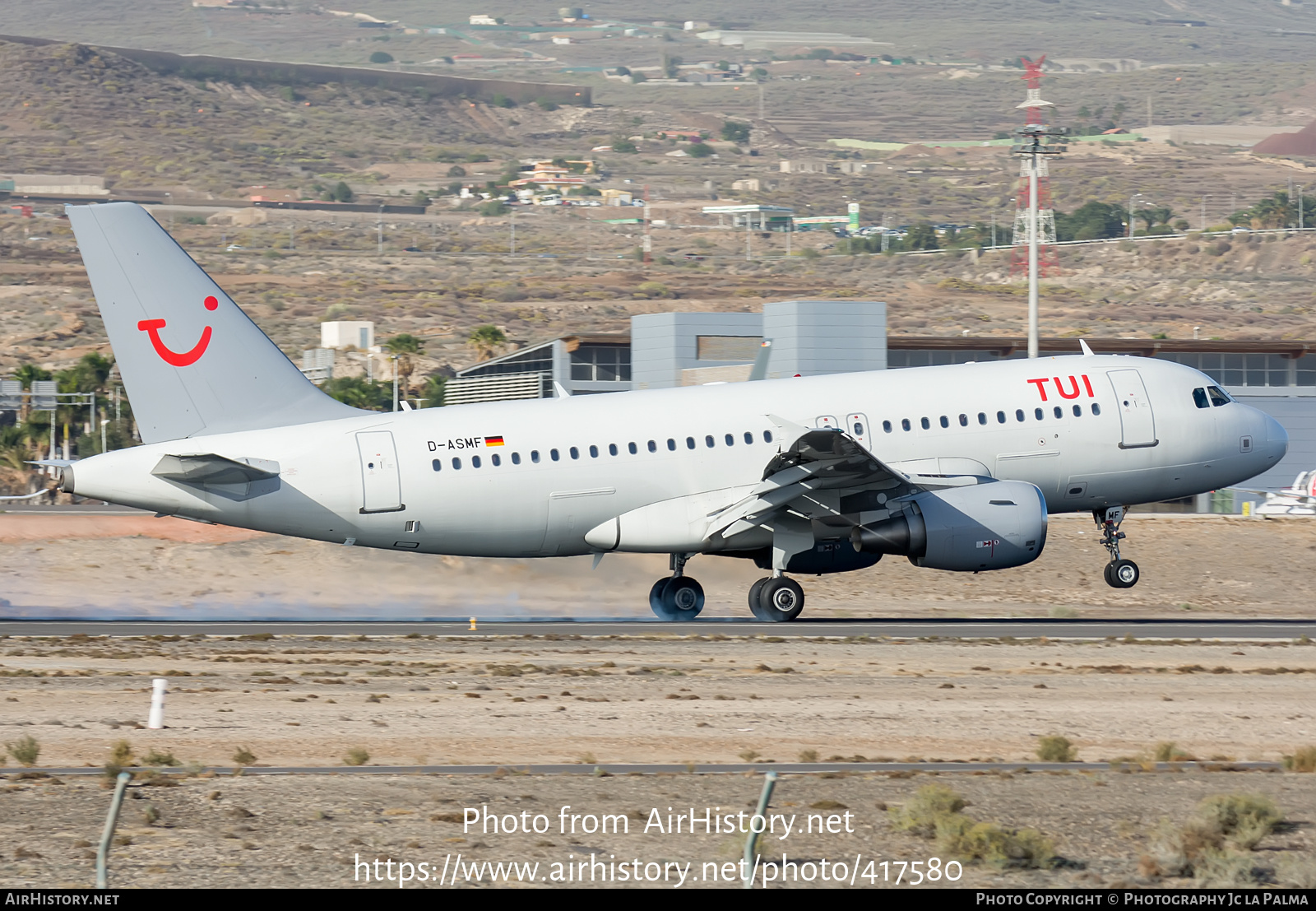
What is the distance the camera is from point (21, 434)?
315 feet

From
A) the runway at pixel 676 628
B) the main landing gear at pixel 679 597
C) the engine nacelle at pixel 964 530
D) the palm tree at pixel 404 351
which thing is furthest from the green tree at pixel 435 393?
the engine nacelle at pixel 964 530

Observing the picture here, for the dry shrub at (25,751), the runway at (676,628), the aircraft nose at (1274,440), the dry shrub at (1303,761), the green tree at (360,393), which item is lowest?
the runway at (676,628)

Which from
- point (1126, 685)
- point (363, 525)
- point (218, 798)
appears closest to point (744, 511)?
point (363, 525)

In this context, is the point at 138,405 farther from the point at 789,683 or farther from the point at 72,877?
the point at 72,877

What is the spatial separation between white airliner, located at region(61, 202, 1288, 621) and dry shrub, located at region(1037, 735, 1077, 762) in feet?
42.8

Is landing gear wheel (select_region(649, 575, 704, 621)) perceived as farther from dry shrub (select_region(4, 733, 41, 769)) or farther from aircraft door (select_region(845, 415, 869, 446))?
dry shrub (select_region(4, 733, 41, 769))

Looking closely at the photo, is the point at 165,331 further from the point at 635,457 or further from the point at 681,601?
the point at 681,601

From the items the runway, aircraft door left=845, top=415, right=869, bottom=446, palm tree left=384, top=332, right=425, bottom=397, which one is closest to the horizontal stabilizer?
the runway

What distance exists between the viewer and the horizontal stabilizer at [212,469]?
3219 centimetres

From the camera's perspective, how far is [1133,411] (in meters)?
36.1

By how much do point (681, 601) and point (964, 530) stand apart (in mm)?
6430

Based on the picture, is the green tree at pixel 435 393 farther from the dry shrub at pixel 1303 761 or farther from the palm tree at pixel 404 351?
the dry shrub at pixel 1303 761

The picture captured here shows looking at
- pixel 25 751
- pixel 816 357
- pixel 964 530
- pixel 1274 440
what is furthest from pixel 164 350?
pixel 816 357

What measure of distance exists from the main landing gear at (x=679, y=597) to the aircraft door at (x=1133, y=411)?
389 inches
